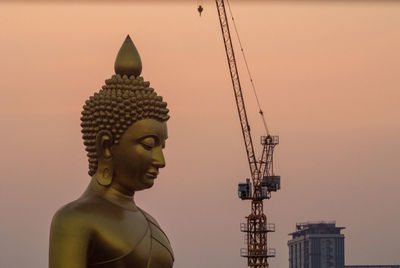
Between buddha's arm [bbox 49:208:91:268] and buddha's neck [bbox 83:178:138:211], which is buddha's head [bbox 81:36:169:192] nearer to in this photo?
buddha's neck [bbox 83:178:138:211]

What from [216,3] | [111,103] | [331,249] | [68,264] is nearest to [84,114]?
[111,103]

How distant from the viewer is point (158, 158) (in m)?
23.7

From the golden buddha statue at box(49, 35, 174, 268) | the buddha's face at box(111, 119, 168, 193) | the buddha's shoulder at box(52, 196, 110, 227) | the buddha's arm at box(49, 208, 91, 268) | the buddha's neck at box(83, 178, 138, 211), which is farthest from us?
the buddha's neck at box(83, 178, 138, 211)

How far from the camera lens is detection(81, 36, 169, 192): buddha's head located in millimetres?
23734

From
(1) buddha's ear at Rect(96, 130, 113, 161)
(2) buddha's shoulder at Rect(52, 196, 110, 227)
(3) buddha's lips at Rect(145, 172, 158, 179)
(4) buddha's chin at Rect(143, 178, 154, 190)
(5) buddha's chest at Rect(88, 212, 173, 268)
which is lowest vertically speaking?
(5) buddha's chest at Rect(88, 212, 173, 268)

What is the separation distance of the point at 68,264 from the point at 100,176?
1386 millimetres

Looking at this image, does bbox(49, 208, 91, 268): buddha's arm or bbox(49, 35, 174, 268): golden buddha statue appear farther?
bbox(49, 35, 174, 268): golden buddha statue

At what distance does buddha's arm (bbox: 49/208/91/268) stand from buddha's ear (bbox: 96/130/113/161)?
3.08 feet

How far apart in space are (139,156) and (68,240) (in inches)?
57.8

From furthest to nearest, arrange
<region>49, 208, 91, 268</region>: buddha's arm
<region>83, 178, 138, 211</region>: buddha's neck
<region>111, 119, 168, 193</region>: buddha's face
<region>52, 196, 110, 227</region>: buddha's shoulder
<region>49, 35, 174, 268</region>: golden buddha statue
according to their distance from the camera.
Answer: <region>83, 178, 138, 211</region>: buddha's neck
<region>111, 119, 168, 193</region>: buddha's face
<region>49, 35, 174, 268</region>: golden buddha statue
<region>52, 196, 110, 227</region>: buddha's shoulder
<region>49, 208, 91, 268</region>: buddha's arm

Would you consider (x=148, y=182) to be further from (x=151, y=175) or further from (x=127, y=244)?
(x=127, y=244)

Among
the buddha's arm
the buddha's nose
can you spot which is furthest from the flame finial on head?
the buddha's arm

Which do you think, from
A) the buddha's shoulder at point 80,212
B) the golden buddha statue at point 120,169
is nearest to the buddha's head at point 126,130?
the golden buddha statue at point 120,169

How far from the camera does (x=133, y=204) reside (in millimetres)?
24234
